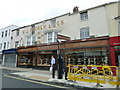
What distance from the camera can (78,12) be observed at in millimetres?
15555

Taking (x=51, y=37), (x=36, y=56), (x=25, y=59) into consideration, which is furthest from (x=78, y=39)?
(x=25, y=59)

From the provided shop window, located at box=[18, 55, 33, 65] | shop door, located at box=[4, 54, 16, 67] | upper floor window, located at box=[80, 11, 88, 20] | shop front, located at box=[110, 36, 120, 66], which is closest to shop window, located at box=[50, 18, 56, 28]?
upper floor window, located at box=[80, 11, 88, 20]

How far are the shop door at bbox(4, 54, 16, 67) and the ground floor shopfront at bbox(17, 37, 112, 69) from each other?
4.10m

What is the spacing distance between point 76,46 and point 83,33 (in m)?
2.28

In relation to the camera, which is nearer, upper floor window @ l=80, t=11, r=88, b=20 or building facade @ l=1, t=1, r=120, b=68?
building facade @ l=1, t=1, r=120, b=68

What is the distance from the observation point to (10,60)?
24.1 meters

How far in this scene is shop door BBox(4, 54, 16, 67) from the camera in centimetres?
2277

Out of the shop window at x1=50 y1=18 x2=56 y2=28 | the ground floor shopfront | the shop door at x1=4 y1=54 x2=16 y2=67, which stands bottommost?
the shop door at x1=4 y1=54 x2=16 y2=67

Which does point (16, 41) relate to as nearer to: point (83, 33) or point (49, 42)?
point (49, 42)

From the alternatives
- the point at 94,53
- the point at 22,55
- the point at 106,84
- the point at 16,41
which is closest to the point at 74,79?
the point at 106,84

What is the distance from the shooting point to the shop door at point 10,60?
22766 millimetres

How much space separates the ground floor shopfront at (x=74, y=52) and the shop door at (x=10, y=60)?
4.10 metres

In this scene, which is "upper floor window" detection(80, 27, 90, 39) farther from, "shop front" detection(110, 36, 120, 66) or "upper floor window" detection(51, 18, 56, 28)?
"upper floor window" detection(51, 18, 56, 28)

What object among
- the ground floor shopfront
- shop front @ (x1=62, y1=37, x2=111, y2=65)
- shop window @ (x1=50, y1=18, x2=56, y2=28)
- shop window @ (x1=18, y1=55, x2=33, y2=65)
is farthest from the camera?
shop window @ (x1=18, y1=55, x2=33, y2=65)
